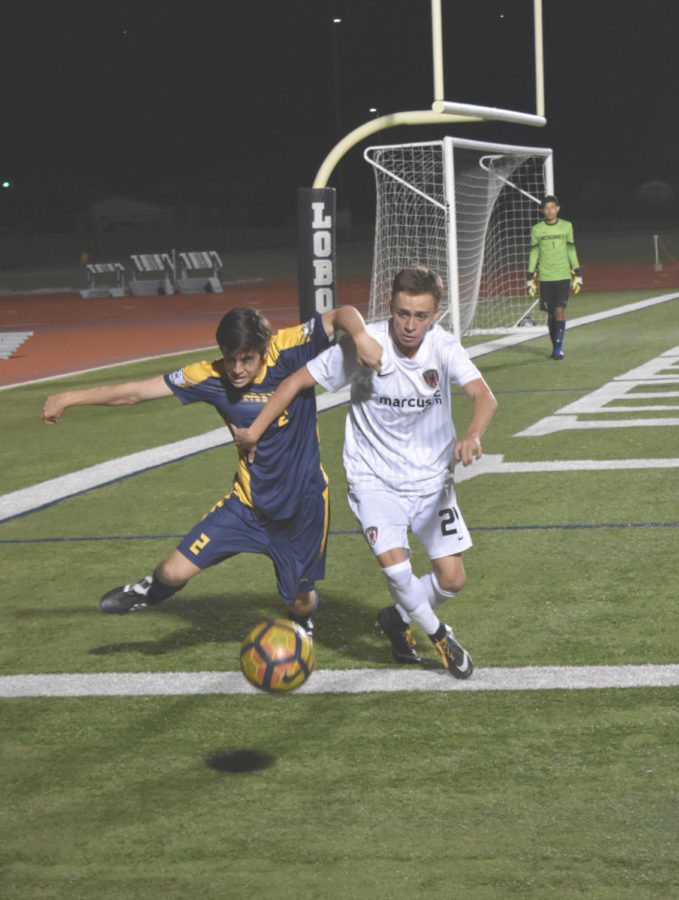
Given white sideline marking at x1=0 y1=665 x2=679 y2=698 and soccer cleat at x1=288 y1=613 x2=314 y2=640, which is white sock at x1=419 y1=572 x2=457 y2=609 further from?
soccer cleat at x1=288 y1=613 x2=314 y2=640

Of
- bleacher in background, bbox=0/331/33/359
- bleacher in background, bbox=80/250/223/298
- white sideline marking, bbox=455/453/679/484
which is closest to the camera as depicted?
white sideline marking, bbox=455/453/679/484

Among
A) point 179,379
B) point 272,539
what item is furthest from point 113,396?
point 272,539

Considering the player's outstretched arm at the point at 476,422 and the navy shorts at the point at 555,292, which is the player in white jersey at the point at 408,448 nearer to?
the player's outstretched arm at the point at 476,422

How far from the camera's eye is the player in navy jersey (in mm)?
5062

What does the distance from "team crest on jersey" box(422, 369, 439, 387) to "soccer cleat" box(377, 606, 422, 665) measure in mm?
929

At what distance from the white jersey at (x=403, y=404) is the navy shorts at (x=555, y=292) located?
36.9 feet

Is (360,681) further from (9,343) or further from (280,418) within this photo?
(9,343)

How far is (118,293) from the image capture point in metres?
38.6

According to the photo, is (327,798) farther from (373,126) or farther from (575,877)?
(373,126)

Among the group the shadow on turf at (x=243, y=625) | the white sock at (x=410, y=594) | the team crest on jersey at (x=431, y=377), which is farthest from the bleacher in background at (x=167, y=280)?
the white sock at (x=410, y=594)

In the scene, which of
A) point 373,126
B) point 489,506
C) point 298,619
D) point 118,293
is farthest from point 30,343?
point 298,619

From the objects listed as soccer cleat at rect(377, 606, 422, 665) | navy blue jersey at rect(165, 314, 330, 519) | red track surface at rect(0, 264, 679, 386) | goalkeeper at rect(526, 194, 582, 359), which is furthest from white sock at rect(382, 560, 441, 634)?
red track surface at rect(0, 264, 679, 386)

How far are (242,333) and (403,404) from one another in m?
0.66

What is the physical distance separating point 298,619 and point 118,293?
3427cm
